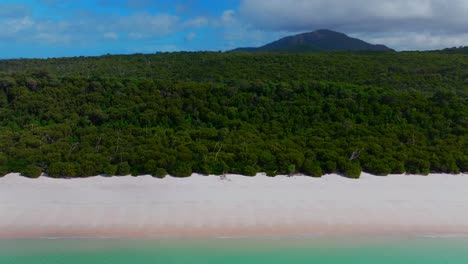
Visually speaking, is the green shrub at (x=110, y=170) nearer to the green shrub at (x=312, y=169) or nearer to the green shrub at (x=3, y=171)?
the green shrub at (x=3, y=171)

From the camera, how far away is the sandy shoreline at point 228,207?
529 inches

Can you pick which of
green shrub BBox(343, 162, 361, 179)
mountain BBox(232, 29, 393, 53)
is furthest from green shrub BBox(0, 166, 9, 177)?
mountain BBox(232, 29, 393, 53)

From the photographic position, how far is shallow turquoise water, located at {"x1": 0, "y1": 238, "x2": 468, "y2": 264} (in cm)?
1173

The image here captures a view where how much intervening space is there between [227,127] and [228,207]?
8056mm

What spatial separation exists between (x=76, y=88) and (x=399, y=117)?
19.1 m

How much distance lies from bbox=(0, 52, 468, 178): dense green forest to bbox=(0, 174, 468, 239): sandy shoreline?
86 centimetres

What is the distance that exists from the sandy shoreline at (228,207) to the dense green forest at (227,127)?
863 millimetres

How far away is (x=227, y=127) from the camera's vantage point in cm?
2217

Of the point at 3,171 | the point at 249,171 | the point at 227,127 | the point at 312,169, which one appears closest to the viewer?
the point at 3,171

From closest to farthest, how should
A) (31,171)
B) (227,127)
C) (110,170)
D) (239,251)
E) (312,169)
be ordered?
(239,251) → (31,171) → (110,170) → (312,169) → (227,127)

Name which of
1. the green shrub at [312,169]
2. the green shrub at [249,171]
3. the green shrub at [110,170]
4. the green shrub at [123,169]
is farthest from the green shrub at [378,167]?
the green shrub at [110,170]

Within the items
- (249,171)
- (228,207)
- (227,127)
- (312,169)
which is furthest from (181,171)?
(227,127)

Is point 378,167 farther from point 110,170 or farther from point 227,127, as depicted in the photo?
point 110,170

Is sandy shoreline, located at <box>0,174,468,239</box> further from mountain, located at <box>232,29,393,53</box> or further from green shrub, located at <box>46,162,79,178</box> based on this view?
mountain, located at <box>232,29,393,53</box>
